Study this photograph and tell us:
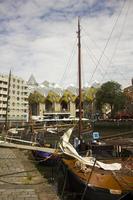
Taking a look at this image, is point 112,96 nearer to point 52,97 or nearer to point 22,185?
point 52,97

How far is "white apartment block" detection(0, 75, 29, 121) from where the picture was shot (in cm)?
13062

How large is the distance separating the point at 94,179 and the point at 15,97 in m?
129

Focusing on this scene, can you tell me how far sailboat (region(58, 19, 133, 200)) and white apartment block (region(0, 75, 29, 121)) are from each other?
113m

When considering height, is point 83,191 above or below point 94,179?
below

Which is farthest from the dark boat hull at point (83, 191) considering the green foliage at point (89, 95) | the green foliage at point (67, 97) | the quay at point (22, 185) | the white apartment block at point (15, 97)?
the green foliage at point (67, 97)

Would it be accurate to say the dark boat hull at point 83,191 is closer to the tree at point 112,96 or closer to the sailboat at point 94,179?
the sailboat at point 94,179

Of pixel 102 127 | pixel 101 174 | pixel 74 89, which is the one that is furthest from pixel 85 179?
pixel 74 89

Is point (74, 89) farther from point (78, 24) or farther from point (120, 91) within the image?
point (78, 24)

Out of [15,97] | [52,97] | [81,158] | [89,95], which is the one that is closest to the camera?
[81,158]

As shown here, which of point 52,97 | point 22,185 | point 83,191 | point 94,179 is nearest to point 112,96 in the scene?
point 52,97

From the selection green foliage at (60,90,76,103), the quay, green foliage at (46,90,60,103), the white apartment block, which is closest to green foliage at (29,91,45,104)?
green foliage at (46,90,60,103)

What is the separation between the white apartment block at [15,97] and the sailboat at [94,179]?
11318cm

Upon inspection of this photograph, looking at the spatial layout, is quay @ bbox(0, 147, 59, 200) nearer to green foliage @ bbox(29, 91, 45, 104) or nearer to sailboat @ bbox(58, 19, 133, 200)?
sailboat @ bbox(58, 19, 133, 200)

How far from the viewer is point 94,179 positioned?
1417cm
